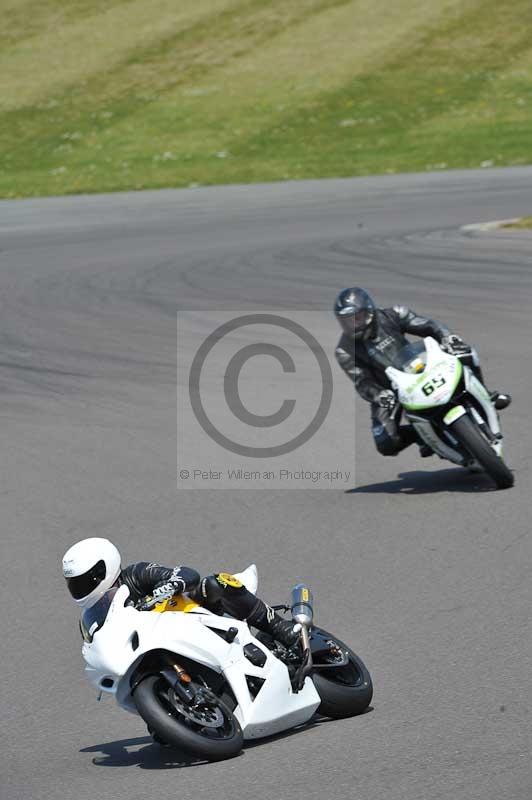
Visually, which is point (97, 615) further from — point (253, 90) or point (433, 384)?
point (253, 90)

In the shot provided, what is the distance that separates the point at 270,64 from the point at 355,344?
38.5 m

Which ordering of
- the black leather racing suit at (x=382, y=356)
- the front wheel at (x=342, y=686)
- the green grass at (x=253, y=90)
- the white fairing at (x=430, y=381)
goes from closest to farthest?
the front wheel at (x=342, y=686)
the white fairing at (x=430, y=381)
the black leather racing suit at (x=382, y=356)
the green grass at (x=253, y=90)

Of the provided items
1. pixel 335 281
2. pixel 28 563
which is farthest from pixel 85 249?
pixel 28 563

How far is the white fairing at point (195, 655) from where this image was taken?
599 centimetres

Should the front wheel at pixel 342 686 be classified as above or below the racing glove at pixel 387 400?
above

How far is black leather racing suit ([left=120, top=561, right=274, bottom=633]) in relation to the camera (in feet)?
20.4

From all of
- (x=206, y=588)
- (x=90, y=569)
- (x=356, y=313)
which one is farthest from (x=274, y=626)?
(x=356, y=313)

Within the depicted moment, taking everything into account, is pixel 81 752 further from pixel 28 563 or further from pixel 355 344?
pixel 355 344

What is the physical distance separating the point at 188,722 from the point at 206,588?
24.7 inches

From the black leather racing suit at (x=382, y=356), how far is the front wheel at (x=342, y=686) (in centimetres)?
451

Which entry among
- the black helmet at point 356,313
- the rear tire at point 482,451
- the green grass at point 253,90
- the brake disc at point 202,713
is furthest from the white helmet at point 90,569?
the green grass at point 253,90

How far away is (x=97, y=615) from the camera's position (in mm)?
6270

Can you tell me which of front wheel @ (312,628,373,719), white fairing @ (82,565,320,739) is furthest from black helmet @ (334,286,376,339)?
white fairing @ (82,565,320,739)

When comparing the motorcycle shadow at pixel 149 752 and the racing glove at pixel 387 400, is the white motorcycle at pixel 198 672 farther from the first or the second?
the racing glove at pixel 387 400
